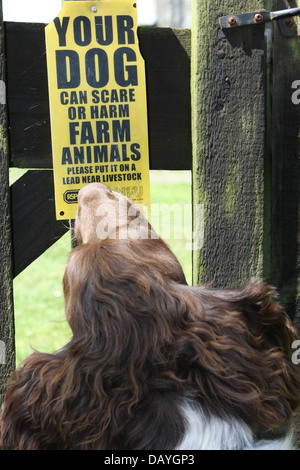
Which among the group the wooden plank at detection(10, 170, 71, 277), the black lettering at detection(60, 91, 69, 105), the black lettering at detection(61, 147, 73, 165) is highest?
the black lettering at detection(60, 91, 69, 105)

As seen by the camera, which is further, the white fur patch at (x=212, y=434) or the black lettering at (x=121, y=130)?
the black lettering at (x=121, y=130)

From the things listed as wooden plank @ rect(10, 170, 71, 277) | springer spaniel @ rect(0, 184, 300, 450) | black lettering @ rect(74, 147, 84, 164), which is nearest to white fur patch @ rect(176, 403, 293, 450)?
springer spaniel @ rect(0, 184, 300, 450)

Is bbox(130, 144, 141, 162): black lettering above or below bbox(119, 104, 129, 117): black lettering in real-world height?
below

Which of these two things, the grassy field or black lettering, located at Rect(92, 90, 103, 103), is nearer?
black lettering, located at Rect(92, 90, 103, 103)

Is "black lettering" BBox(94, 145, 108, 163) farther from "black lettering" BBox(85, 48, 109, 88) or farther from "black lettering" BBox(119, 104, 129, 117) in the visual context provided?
"black lettering" BBox(85, 48, 109, 88)

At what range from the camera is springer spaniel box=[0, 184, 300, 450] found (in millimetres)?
2295

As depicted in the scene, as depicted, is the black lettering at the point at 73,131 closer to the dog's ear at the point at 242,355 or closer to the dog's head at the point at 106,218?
the dog's head at the point at 106,218

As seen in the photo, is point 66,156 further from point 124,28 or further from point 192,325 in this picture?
point 192,325

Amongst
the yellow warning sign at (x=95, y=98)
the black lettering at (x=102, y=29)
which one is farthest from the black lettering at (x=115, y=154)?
the black lettering at (x=102, y=29)

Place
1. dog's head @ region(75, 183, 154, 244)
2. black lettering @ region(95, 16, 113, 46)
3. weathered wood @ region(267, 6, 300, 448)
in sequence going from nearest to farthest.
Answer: dog's head @ region(75, 183, 154, 244)
black lettering @ region(95, 16, 113, 46)
weathered wood @ region(267, 6, 300, 448)

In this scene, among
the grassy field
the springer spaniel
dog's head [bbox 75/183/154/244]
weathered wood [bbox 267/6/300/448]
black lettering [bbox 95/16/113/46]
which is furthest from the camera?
the grassy field

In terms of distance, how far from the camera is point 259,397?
2410 mm

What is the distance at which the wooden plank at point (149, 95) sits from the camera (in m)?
2.79

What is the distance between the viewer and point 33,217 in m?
2.93
